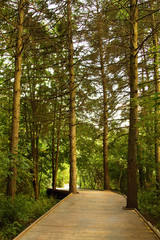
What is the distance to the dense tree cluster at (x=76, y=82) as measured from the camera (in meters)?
9.34

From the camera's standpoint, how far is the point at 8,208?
7.04 metres

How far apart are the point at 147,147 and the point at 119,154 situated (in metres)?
3.67

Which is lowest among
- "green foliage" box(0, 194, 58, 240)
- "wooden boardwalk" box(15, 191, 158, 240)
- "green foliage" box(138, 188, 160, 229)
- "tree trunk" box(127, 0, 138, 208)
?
"green foliage" box(138, 188, 160, 229)

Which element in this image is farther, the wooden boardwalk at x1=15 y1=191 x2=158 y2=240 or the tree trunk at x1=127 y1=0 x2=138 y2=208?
the tree trunk at x1=127 y1=0 x2=138 y2=208

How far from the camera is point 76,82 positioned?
13781 millimetres

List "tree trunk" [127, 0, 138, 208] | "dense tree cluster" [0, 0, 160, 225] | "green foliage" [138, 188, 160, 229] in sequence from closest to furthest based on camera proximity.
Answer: "tree trunk" [127, 0, 138, 208] → "green foliage" [138, 188, 160, 229] → "dense tree cluster" [0, 0, 160, 225]

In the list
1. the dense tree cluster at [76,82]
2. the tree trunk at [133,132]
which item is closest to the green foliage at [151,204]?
the dense tree cluster at [76,82]

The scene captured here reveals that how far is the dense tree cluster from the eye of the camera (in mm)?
9344

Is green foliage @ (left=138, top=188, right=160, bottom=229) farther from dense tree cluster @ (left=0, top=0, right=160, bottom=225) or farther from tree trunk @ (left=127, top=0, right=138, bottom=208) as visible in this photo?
tree trunk @ (left=127, top=0, right=138, bottom=208)

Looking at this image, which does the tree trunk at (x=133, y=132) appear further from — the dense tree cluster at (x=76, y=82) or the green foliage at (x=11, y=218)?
the green foliage at (x=11, y=218)

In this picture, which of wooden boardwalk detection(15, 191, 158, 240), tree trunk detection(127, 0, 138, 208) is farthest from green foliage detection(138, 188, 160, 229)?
wooden boardwalk detection(15, 191, 158, 240)

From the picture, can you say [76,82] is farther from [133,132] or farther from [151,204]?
[151,204]

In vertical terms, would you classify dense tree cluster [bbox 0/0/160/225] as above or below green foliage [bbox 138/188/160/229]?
above

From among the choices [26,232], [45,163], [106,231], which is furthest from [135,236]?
[45,163]
